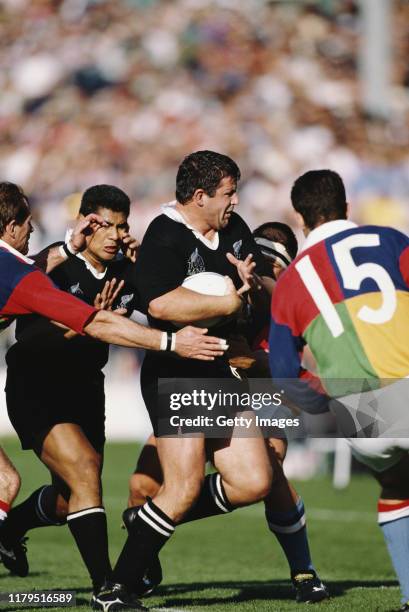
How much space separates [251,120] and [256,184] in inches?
87.3

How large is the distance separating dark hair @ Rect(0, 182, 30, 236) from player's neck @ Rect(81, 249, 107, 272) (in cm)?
51

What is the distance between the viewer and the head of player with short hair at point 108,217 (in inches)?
251

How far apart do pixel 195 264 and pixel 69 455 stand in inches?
48.7

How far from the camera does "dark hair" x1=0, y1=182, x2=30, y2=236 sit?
6016mm

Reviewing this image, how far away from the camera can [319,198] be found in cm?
559

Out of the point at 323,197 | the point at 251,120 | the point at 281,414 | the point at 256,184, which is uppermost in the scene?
the point at 251,120

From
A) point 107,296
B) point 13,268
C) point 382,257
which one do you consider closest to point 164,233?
point 107,296

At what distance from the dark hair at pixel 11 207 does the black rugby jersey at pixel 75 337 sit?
1.67ft

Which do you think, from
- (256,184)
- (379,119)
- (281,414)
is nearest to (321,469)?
(256,184)

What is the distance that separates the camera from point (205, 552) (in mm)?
10523

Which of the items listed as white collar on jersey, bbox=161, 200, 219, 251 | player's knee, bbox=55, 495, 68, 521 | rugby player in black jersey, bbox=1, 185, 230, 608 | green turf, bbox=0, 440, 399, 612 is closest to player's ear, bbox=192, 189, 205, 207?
white collar on jersey, bbox=161, 200, 219, 251

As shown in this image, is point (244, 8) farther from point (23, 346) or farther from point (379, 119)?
point (23, 346)

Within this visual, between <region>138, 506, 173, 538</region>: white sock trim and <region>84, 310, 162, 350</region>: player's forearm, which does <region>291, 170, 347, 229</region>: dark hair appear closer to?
<region>84, 310, 162, 350</region>: player's forearm

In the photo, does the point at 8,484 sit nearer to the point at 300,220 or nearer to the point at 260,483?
the point at 260,483
